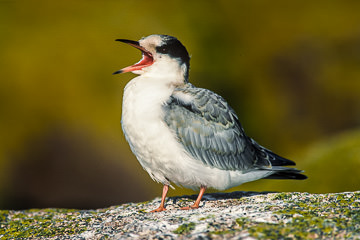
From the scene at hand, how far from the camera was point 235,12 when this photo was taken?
61.6 ft

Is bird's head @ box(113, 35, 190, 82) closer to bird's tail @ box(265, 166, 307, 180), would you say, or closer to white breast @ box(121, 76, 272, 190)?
white breast @ box(121, 76, 272, 190)

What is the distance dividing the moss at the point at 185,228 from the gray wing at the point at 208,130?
168cm

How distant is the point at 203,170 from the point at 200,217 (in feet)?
4.63

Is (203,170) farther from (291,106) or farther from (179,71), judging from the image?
(291,106)

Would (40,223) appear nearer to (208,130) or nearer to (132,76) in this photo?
(208,130)

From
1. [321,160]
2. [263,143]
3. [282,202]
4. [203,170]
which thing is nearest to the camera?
[282,202]

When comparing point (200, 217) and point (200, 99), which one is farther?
point (200, 99)

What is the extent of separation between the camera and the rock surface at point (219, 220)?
5.98 metres

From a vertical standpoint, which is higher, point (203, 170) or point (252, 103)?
point (252, 103)

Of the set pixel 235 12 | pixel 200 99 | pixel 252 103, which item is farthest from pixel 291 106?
pixel 200 99

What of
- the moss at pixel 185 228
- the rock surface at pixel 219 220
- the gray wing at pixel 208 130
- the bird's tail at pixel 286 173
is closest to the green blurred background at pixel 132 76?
the bird's tail at pixel 286 173

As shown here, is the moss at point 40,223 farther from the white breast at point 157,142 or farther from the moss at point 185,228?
the moss at point 185,228

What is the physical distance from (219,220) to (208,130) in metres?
2.03

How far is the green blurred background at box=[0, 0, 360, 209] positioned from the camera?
49.3 feet
